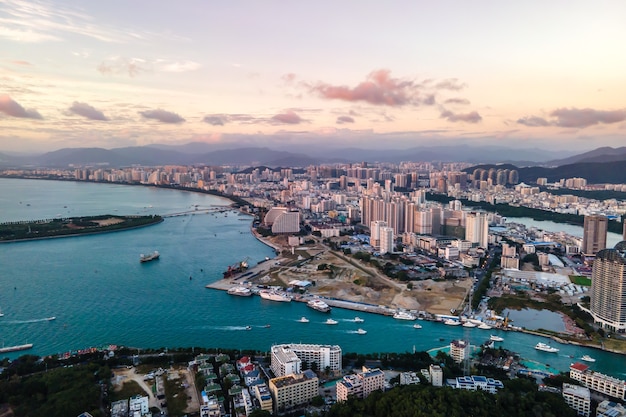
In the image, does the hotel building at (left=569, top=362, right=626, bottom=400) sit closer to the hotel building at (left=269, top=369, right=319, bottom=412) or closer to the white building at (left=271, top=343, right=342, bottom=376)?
the white building at (left=271, top=343, right=342, bottom=376)

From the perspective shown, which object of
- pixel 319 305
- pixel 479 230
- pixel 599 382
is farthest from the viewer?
pixel 479 230

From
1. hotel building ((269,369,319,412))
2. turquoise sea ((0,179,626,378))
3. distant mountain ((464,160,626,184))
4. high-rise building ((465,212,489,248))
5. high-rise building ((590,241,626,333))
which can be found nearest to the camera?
hotel building ((269,369,319,412))

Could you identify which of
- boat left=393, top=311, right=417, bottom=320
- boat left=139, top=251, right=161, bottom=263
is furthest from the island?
boat left=393, top=311, right=417, bottom=320

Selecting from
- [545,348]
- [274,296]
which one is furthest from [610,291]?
[274,296]

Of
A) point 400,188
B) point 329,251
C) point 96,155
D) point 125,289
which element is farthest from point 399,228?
point 96,155

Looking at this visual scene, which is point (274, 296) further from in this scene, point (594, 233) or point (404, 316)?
point (594, 233)

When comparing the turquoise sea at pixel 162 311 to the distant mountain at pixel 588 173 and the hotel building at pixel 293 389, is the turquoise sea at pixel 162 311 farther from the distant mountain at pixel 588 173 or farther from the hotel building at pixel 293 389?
the distant mountain at pixel 588 173
